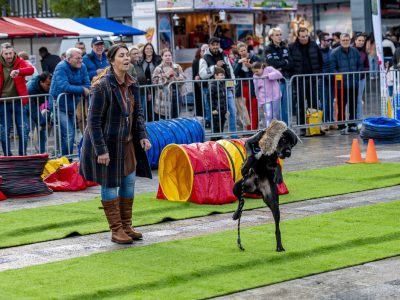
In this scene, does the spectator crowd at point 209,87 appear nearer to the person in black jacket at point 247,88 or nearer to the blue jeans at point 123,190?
the person in black jacket at point 247,88

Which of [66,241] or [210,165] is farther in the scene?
[210,165]

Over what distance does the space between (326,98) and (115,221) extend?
1160cm

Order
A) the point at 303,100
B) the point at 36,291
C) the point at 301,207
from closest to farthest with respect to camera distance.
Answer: the point at 36,291 < the point at 301,207 < the point at 303,100

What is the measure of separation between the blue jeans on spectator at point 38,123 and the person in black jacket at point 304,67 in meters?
5.46

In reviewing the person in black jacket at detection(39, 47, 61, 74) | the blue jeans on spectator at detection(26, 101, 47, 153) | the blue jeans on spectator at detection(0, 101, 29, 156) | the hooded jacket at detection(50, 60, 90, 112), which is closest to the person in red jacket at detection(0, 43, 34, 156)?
the blue jeans on spectator at detection(0, 101, 29, 156)

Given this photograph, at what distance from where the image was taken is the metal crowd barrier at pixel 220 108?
54.2ft

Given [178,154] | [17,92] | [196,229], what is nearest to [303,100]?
[17,92]

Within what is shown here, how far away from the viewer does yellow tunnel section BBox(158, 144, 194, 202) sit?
1252 centimetres

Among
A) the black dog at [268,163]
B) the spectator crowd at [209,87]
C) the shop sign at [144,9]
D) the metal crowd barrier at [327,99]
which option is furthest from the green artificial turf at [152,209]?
the shop sign at [144,9]

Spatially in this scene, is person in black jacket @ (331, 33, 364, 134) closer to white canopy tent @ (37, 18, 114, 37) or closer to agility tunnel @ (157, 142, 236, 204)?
agility tunnel @ (157, 142, 236, 204)

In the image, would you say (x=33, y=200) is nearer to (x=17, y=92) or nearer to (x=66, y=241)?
(x=66, y=241)

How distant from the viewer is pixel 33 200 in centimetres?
1317

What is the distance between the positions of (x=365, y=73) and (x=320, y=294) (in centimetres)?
1403

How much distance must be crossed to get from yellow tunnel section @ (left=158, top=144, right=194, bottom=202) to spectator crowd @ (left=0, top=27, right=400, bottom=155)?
4072mm
